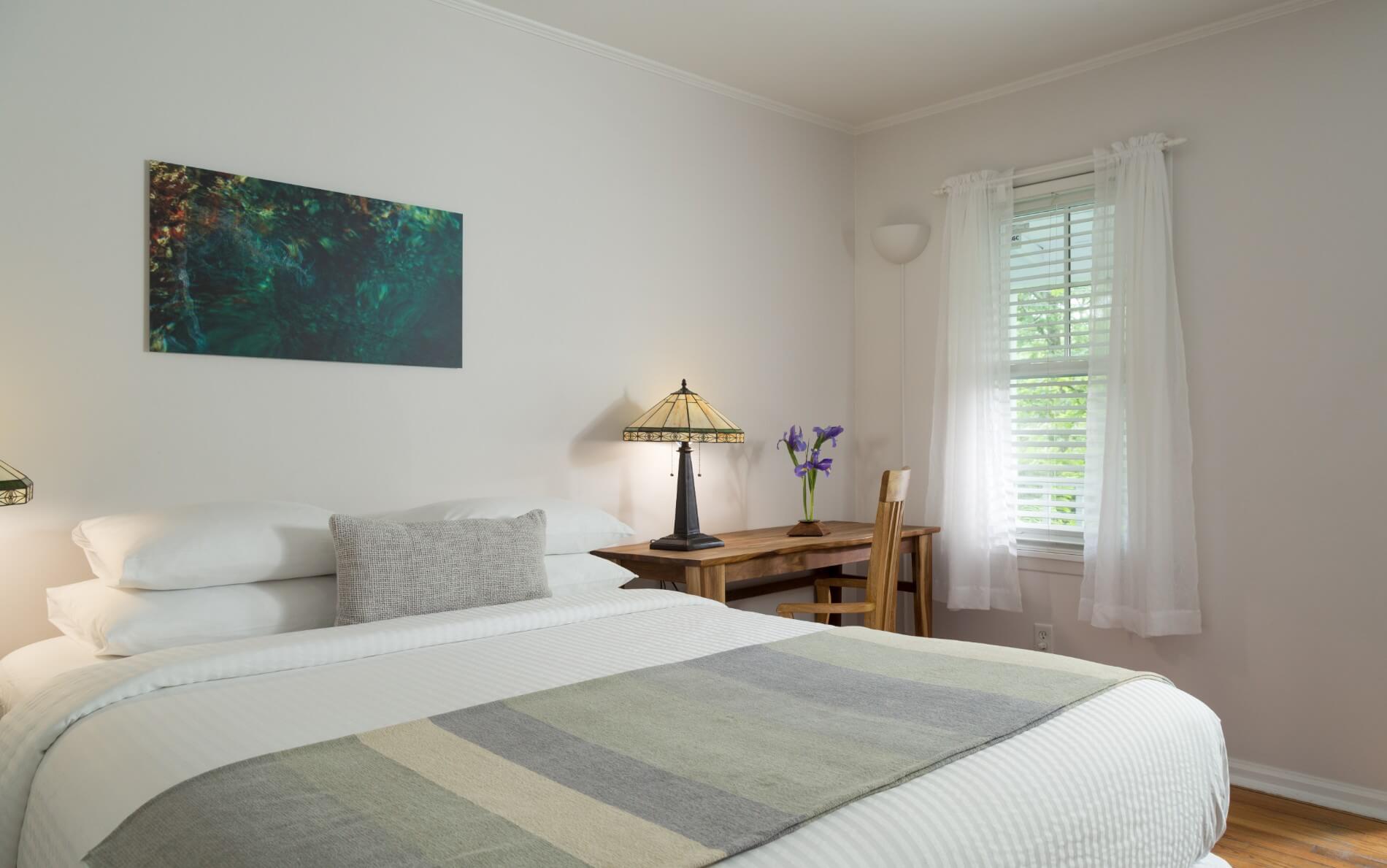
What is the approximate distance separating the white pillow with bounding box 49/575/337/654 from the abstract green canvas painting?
0.69 meters

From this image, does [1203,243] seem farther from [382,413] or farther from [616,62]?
[382,413]

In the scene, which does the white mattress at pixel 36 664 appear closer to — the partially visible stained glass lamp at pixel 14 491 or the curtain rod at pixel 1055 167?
the partially visible stained glass lamp at pixel 14 491

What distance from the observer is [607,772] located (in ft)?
4.24

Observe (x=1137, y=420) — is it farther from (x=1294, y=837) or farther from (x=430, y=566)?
(x=430, y=566)

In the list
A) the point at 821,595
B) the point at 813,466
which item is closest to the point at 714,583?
the point at 813,466

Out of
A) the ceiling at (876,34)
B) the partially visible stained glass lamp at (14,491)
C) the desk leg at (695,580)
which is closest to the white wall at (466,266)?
the ceiling at (876,34)

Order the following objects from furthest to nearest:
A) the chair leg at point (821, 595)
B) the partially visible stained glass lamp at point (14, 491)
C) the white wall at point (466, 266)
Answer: the chair leg at point (821, 595) → the white wall at point (466, 266) → the partially visible stained glass lamp at point (14, 491)

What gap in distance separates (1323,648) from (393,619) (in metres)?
2.84

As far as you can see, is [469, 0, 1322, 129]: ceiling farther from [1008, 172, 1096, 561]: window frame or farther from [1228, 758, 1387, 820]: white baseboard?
[1228, 758, 1387, 820]: white baseboard

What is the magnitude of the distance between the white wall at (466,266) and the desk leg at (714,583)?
1.85 feet

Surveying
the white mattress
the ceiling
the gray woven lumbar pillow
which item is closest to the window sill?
the ceiling

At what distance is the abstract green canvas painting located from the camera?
2.50 meters

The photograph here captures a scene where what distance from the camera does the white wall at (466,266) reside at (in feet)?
7.67

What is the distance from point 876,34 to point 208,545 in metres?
2.67
